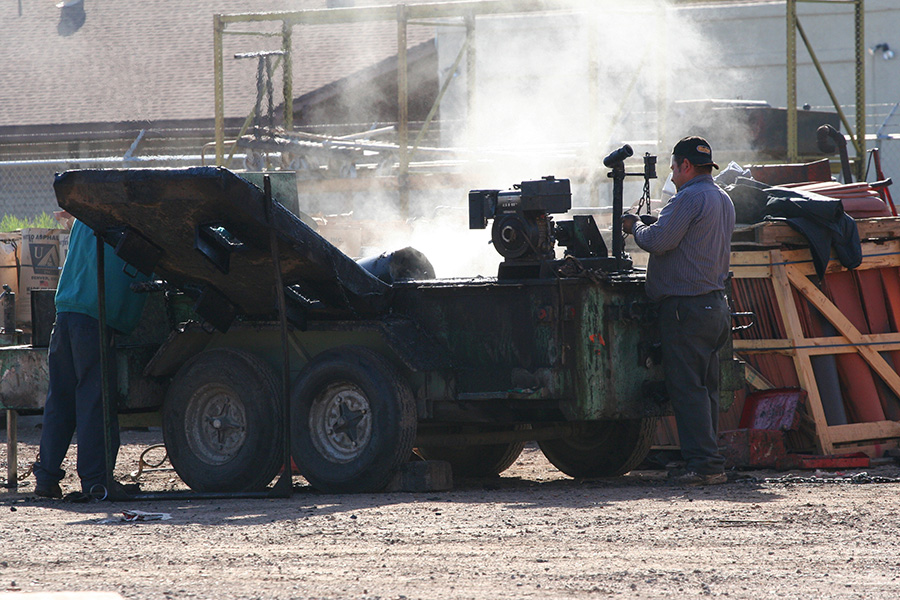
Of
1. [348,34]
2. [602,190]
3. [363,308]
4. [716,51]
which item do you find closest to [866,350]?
[363,308]

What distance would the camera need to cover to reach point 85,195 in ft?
23.6

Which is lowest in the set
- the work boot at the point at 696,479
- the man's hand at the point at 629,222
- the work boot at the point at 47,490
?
the work boot at the point at 47,490

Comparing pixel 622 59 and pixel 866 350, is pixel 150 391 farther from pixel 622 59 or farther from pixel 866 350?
pixel 622 59

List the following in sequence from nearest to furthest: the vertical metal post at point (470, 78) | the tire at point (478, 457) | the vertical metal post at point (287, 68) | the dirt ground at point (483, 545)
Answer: the dirt ground at point (483, 545) → the tire at point (478, 457) → the vertical metal post at point (470, 78) → the vertical metal post at point (287, 68)

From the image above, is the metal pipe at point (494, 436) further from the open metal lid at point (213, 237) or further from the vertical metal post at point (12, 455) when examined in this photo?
the vertical metal post at point (12, 455)

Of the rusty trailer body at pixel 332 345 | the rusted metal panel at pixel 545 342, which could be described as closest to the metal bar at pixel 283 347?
the rusty trailer body at pixel 332 345

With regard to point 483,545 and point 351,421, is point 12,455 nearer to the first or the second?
point 351,421

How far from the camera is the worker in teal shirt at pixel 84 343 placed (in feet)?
25.9

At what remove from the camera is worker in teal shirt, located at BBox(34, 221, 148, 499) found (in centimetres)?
790

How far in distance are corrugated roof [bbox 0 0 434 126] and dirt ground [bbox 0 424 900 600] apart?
53.9ft

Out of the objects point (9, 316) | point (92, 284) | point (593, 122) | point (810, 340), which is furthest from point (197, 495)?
point (593, 122)

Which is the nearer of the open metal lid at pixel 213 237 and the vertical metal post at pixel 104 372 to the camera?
the open metal lid at pixel 213 237

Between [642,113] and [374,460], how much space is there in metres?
12.3

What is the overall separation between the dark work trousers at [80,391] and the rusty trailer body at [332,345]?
233mm
